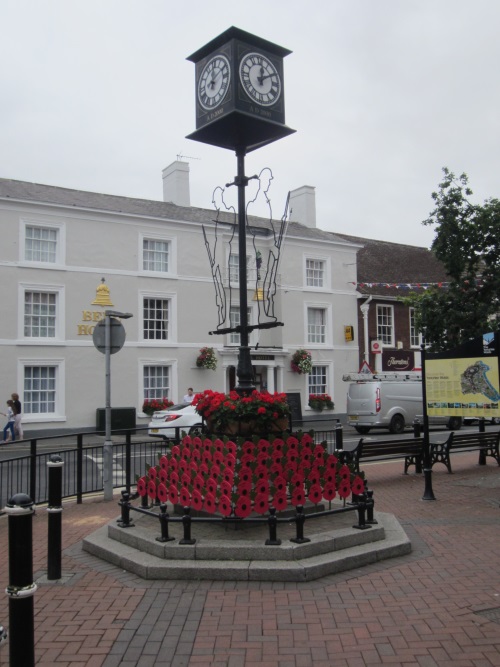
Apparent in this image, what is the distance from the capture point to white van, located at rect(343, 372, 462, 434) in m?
24.0

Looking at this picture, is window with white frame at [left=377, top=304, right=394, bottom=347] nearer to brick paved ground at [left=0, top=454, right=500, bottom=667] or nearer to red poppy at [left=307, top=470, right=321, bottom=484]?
brick paved ground at [left=0, top=454, right=500, bottom=667]

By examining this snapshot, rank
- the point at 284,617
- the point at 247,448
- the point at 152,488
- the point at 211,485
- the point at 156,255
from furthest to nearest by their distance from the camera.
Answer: the point at 156,255, the point at 152,488, the point at 247,448, the point at 211,485, the point at 284,617

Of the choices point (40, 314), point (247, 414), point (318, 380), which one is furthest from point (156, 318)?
point (247, 414)

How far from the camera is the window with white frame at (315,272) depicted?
102 ft

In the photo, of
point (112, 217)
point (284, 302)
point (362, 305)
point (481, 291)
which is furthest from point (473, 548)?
point (362, 305)

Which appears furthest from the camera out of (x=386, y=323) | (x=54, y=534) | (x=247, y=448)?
(x=386, y=323)

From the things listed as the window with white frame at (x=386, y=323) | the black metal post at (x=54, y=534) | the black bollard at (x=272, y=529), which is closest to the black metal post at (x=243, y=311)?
the black bollard at (x=272, y=529)

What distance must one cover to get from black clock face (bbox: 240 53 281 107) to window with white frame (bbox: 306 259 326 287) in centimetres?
2313

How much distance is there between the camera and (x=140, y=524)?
7.16 meters

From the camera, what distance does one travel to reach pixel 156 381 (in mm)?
26438

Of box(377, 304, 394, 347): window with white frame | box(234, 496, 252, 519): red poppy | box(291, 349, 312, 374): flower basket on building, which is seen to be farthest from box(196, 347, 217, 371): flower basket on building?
box(234, 496, 252, 519): red poppy

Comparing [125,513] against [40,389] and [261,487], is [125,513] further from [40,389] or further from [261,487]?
[40,389]

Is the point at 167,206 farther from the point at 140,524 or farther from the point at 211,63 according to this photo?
the point at 140,524

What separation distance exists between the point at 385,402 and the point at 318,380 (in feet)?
22.7
